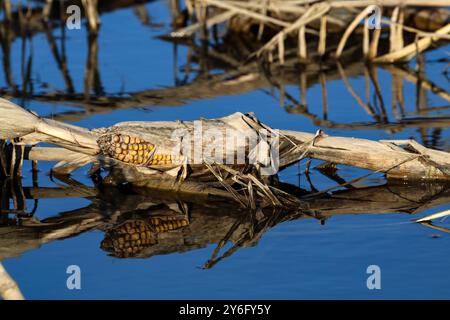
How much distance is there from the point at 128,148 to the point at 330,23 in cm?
695

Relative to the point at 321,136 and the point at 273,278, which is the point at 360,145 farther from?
the point at 273,278

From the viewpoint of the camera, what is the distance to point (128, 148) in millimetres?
8188

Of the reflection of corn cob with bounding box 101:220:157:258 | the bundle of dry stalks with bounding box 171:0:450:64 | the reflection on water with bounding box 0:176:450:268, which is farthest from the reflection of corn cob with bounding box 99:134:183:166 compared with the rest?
the bundle of dry stalks with bounding box 171:0:450:64

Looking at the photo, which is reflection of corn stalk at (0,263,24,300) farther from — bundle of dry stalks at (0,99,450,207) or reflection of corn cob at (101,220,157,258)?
bundle of dry stalks at (0,99,450,207)

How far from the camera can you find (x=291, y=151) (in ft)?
27.9

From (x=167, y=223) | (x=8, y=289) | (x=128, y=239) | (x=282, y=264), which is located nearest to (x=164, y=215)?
(x=167, y=223)

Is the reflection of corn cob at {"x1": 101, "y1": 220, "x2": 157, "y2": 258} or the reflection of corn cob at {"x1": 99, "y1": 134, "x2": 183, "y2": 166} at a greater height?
the reflection of corn cob at {"x1": 99, "y1": 134, "x2": 183, "y2": 166}

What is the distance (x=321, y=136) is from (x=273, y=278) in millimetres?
1876

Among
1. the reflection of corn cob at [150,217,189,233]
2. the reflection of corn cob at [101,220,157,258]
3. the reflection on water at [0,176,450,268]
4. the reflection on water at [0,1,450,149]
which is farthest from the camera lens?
the reflection on water at [0,1,450,149]

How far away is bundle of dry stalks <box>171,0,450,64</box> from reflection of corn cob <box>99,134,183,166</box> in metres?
4.62

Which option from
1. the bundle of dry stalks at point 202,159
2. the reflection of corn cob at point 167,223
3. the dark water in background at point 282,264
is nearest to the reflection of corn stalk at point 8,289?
the dark water in background at point 282,264

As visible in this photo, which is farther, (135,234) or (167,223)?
(167,223)

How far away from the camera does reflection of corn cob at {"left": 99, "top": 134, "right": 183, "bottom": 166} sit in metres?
8.16

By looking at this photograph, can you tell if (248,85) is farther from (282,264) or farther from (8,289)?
(8,289)
